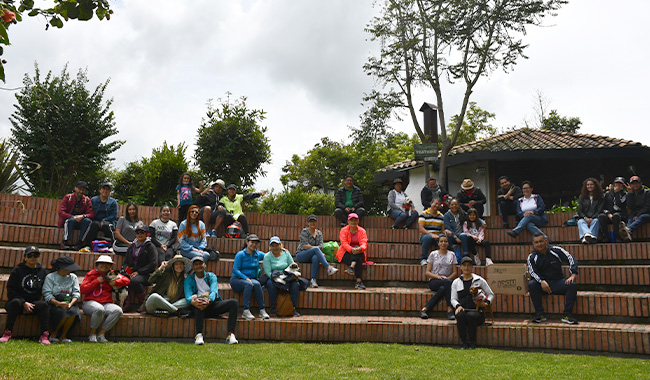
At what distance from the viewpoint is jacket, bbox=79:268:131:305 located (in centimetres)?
743

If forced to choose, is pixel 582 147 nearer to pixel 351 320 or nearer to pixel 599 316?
pixel 599 316

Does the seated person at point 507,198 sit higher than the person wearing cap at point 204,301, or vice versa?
the seated person at point 507,198

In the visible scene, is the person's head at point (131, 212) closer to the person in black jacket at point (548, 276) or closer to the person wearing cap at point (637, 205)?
the person in black jacket at point (548, 276)

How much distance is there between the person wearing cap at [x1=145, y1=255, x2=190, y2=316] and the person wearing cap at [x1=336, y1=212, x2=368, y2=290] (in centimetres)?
274

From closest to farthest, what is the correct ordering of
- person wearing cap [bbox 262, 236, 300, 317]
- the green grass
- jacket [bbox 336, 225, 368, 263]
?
the green grass, person wearing cap [bbox 262, 236, 300, 317], jacket [bbox 336, 225, 368, 263]

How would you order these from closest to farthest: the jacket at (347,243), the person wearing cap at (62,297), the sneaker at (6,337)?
1. the sneaker at (6,337)
2. the person wearing cap at (62,297)
3. the jacket at (347,243)

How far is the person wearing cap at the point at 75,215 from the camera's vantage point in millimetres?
9266

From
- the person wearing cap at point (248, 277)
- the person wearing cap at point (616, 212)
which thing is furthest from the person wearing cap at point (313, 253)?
the person wearing cap at point (616, 212)

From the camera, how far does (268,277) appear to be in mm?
8352

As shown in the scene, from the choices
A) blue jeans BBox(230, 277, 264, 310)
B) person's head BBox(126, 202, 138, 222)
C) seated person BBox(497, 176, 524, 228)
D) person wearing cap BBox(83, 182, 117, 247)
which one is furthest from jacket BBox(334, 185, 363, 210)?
person wearing cap BBox(83, 182, 117, 247)

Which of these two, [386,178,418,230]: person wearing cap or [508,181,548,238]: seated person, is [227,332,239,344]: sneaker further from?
[508,181,548,238]: seated person

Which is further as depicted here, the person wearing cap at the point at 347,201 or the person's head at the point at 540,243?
the person wearing cap at the point at 347,201

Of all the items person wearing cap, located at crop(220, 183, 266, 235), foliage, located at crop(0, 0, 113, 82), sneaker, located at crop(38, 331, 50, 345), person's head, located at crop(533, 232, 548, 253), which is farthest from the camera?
person wearing cap, located at crop(220, 183, 266, 235)

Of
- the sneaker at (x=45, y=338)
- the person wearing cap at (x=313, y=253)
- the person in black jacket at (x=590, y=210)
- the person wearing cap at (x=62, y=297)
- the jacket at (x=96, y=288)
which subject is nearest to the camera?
the sneaker at (x=45, y=338)
